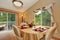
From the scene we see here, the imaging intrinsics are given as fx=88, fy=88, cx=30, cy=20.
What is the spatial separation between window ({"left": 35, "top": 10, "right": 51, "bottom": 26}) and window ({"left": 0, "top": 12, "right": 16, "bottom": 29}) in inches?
82.3

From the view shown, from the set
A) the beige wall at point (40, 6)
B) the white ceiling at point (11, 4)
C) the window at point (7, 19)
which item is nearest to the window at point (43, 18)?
the beige wall at point (40, 6)

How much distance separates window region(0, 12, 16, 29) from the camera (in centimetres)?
700

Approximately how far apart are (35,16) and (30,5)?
0.92 meters

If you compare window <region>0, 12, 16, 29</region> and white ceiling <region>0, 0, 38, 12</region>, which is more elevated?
white ceiling <region>0, 0, 38, 12</region>

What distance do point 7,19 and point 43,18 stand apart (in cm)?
297

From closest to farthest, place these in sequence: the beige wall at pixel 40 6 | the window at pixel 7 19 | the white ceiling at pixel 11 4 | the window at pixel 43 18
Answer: the beige wall at pixel 40 6
the white ceiling at pixel 11 4
the window at pixel 43 18
the window at pixel 7 19

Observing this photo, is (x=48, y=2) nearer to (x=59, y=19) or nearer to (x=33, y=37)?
(x=59, y=19)

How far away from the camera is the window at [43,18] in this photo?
5.91 metres

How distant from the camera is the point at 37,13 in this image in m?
6.57

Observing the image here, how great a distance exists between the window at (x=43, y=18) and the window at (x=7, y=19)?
2090 mm

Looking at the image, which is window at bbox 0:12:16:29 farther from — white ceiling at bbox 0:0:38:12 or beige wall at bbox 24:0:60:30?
beige wall at bbox 24:0:60:30

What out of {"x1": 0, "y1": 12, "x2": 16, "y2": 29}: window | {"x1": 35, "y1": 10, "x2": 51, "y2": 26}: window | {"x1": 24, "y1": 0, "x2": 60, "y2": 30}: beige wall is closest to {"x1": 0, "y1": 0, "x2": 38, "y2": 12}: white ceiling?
{"x1": 24, "y1": 0, "x2": 60, "y2": 30}: beige wall

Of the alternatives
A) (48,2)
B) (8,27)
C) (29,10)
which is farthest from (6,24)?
(48,2)

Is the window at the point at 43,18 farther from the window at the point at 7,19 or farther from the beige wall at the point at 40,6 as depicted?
the window at the point at 7,19
